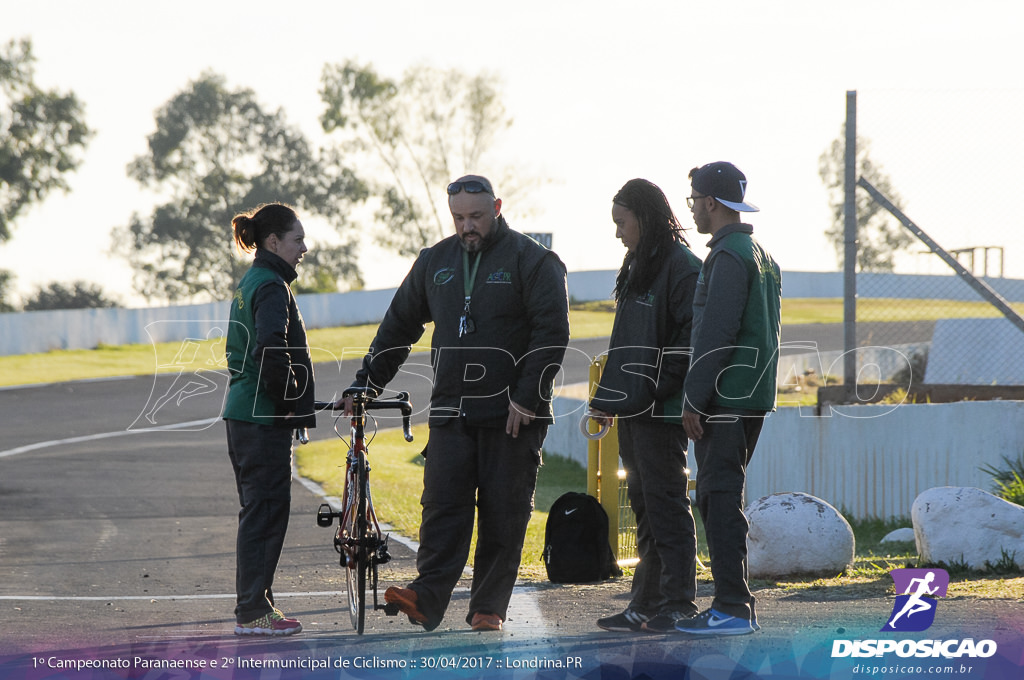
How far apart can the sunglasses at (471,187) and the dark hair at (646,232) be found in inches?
26.2

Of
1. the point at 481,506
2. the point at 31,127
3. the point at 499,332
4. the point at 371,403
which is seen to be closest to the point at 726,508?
the point at 481,506

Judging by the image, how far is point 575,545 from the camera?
24.1 feet

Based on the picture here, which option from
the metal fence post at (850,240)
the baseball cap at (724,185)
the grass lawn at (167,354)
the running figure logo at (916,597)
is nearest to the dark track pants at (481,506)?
the baseball cap at (724,185)

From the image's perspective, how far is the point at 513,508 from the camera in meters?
6.18

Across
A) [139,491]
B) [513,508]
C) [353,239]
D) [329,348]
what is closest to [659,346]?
[513,508]

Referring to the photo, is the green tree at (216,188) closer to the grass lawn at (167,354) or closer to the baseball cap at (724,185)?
the grass lawn at (167,354)

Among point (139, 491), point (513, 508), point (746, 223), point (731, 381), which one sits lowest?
point (139, 491)

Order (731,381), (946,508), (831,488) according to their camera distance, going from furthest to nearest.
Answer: (831,488) < (946,508) < (731,381)

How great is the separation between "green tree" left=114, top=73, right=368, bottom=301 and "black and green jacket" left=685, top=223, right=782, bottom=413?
6095 centimetres

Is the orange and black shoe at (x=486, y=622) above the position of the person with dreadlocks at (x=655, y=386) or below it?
below

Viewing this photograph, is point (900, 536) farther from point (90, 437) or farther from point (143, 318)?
point (143, 318)

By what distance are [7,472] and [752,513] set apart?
9852mm

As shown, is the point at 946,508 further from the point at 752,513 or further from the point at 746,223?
the point at 746,223

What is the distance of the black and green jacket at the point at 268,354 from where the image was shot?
618 cm
